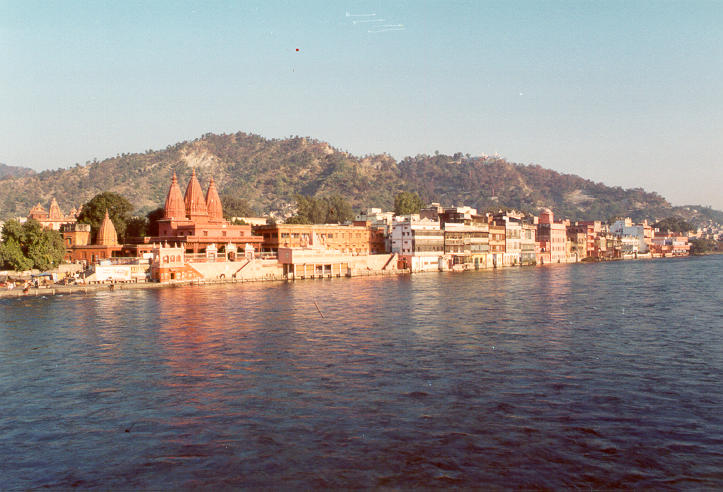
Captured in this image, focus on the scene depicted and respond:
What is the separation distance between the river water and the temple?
35463 mm

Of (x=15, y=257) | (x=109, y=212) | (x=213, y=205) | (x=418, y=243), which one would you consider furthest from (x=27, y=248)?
(x=418, y=243)

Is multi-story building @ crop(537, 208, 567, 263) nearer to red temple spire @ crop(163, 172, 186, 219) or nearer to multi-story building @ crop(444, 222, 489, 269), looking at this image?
multi-story building @ crop(444, 222, 489, 269)

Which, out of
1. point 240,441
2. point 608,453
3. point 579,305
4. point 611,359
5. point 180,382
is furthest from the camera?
point 579,305

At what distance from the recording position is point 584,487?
13.5 m

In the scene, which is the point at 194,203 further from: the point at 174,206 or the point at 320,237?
the point at 320,237

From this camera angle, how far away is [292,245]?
269 ft

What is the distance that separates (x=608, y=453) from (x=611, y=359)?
37.3ft

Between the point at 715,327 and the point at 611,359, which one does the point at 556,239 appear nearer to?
the point at 715,327

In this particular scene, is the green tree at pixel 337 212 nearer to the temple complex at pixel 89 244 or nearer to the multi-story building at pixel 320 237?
the multi-story building at pixel 320 237

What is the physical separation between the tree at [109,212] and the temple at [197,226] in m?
7.17

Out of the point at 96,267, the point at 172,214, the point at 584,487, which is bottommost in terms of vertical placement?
the point at 584,487

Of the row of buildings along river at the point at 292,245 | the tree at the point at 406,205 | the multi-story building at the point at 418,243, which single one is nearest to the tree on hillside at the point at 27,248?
the row of buildings along river at the point at 292,245

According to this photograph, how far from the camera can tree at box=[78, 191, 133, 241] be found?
8181 centimetres

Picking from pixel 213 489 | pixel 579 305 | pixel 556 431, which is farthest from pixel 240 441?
pixel 579 305
